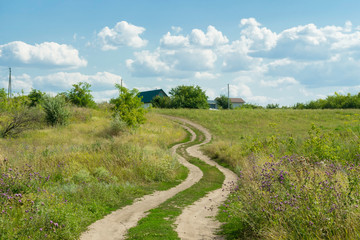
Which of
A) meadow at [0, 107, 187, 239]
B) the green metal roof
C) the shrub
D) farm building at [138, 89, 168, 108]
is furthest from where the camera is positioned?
the green metal roof

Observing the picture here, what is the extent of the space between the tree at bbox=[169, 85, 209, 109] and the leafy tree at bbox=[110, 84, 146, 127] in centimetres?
4180

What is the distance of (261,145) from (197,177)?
4913 millimetres

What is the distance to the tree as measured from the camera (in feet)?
262

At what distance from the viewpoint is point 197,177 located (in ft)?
62.8

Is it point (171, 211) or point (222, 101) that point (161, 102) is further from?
point (171, 211)

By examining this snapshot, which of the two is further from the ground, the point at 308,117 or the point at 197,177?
the point at 308,117

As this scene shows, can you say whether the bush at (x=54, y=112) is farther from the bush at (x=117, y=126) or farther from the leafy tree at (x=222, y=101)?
the leafy tree at (x=222, y=101)

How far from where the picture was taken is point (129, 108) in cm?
3706

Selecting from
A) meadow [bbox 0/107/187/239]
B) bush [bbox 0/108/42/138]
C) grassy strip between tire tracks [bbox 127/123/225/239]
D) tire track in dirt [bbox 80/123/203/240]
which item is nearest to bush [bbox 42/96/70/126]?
bush [bbox 0/108/42/138]

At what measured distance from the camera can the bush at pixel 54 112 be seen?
41219 mm

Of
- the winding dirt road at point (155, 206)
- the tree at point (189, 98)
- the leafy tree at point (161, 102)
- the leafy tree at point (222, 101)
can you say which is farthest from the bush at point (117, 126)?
the leafy tree at point (222, 101)

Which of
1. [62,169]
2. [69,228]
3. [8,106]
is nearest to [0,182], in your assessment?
[69,228]

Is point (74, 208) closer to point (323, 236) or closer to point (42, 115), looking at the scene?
point (323, 236)

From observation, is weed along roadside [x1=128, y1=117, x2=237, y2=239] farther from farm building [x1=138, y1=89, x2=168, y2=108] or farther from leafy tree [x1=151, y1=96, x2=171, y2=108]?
farm building [x1=138, y1=89, x2=168, y2=108]
